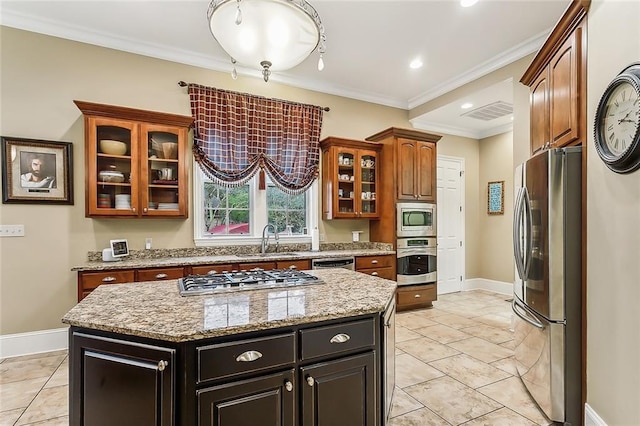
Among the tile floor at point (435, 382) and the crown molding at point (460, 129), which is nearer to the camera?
the tile floor at point (435, 382)

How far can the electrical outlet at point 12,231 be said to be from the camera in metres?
3.11

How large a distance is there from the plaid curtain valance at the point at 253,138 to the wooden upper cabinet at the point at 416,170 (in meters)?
1.20

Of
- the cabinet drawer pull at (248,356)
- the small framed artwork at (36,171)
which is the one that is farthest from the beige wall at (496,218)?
the small framed artwork at (36,171)

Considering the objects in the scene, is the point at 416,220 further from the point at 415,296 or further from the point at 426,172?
the point at 415,296

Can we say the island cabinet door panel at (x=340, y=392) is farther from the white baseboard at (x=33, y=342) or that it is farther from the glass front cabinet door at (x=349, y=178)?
the white baseboard at (x=33, y=342)

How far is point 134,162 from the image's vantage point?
337 centimetres

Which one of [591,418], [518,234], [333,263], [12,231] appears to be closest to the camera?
[591,418]

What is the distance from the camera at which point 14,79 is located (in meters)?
3.17

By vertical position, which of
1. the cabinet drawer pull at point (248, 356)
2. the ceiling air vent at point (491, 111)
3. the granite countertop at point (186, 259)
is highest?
the ceiling air vent at point (491, 111)

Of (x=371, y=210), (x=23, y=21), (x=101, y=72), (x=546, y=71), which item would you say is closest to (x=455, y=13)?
(x=546, y=71)

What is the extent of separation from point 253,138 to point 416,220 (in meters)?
2.55

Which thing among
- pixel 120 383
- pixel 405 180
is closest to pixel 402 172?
pixel 405 180

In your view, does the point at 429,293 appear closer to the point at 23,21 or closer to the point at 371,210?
the point at 371,210

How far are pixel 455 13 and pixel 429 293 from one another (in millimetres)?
3545
